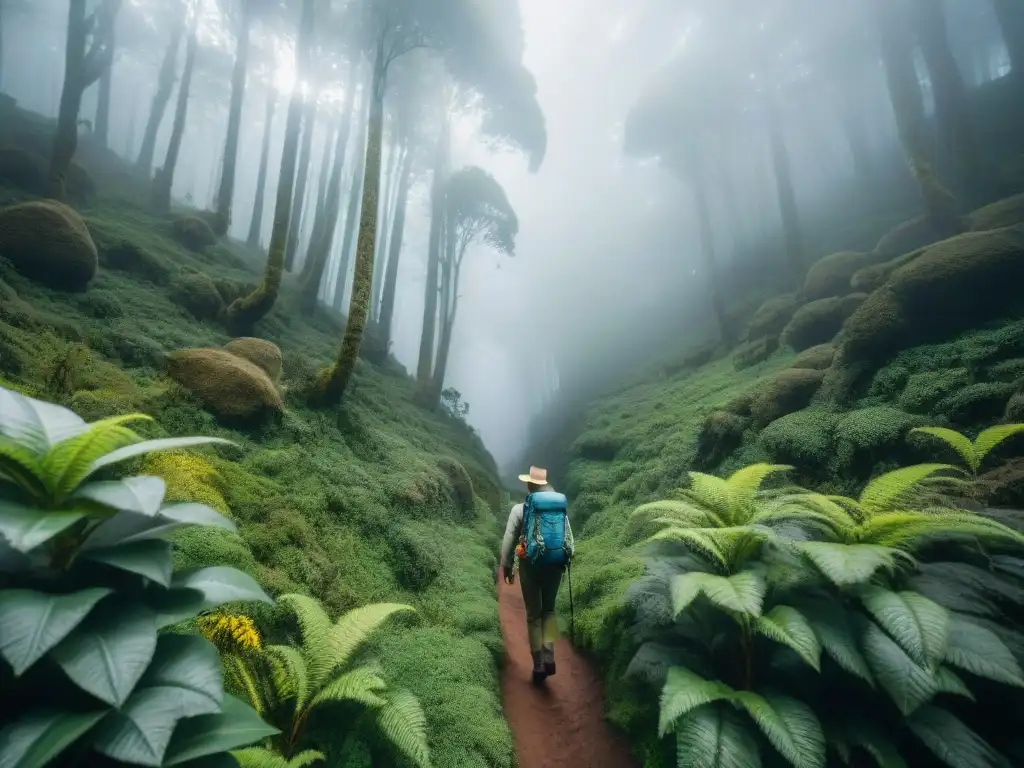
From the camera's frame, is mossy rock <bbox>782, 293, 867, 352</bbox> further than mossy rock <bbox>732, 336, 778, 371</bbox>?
No

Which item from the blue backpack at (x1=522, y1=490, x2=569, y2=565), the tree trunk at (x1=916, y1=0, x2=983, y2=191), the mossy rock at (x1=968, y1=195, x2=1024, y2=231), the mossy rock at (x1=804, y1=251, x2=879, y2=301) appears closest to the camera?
the blue backpack at (x1=522, y1=490, x2=569, y2=565)

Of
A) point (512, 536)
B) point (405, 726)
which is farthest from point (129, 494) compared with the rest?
point (512, 536)

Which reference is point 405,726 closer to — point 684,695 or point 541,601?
point 684,695

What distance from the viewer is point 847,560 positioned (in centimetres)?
258

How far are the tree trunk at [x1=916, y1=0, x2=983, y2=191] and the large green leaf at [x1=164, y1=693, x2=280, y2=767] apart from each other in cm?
2270

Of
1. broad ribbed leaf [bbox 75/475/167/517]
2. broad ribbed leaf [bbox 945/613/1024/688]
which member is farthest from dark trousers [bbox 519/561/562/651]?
broad ribbed leaf [bbox 75/475/167/517]

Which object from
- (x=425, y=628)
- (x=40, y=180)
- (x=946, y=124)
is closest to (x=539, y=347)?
(x=946, y=124)

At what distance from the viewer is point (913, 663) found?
2.35 metres

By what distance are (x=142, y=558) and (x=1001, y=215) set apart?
1751 centimetres

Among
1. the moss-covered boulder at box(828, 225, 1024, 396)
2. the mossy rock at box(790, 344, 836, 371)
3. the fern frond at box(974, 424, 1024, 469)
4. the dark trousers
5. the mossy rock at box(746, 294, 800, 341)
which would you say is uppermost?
the mossy rock at box(746, 294, 800, 341)

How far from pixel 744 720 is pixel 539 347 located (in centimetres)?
7001

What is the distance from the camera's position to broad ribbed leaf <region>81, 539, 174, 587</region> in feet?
5.13

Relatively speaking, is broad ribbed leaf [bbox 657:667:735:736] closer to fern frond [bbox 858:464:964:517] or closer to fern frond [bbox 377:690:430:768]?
fern frond [bbox 377:690:430:768]

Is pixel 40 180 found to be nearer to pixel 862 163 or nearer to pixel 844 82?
pixel 862 163
